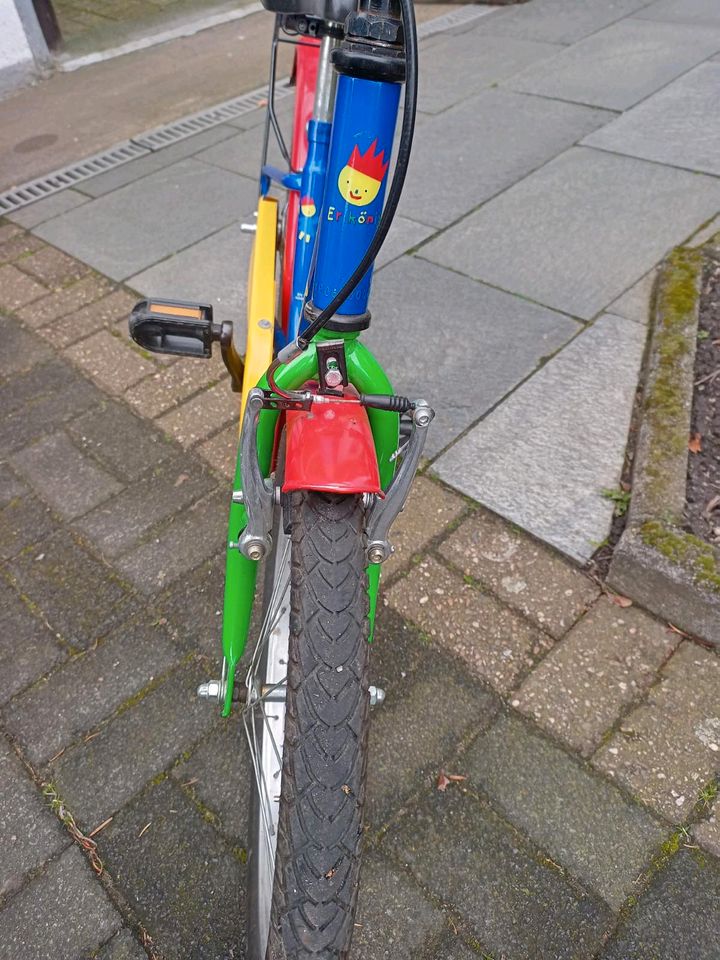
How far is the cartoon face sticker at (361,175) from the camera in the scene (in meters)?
1.20

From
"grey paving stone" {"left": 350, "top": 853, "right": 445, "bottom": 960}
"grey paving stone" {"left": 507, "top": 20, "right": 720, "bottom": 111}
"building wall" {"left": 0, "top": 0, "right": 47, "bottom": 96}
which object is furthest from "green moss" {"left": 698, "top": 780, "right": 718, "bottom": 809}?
"building wall" {"left": 0, "top": 0, "right": 47, "bottom": 96}

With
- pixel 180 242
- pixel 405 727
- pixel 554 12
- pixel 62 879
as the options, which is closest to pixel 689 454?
pixel 405 727

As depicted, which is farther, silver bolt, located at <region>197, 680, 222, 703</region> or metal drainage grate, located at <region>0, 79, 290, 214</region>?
metal drainage grate, located at <region>0, 79, 290, 214</region>

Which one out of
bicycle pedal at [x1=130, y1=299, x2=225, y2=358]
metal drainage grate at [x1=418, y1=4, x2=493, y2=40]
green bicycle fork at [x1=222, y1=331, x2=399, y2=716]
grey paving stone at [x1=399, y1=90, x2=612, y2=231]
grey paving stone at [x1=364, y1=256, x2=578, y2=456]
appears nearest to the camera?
green bicycle fork at [x1=222, y1=331, x2=399, y2=716]

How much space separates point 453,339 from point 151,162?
254 centimetres

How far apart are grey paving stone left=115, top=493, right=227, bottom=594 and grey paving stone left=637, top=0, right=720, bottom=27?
18.7 feet

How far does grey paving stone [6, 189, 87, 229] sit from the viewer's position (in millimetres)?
4031

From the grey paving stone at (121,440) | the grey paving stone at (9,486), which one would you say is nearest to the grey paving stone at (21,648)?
the grey paving stone at (9,486)

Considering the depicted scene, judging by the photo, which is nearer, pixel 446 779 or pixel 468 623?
pixel 446 779

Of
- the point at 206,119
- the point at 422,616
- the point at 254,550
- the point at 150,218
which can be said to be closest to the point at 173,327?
the point at 254,550

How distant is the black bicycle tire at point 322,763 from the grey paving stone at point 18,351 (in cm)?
242

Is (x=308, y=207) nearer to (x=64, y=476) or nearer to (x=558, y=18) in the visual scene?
(x=64, y=476)

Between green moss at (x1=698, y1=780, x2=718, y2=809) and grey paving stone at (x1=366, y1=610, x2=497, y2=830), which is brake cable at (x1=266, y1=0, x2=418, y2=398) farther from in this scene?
green moss at (x1=698, y1=780, x2=718, y2=809)

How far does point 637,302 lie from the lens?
124 inches
